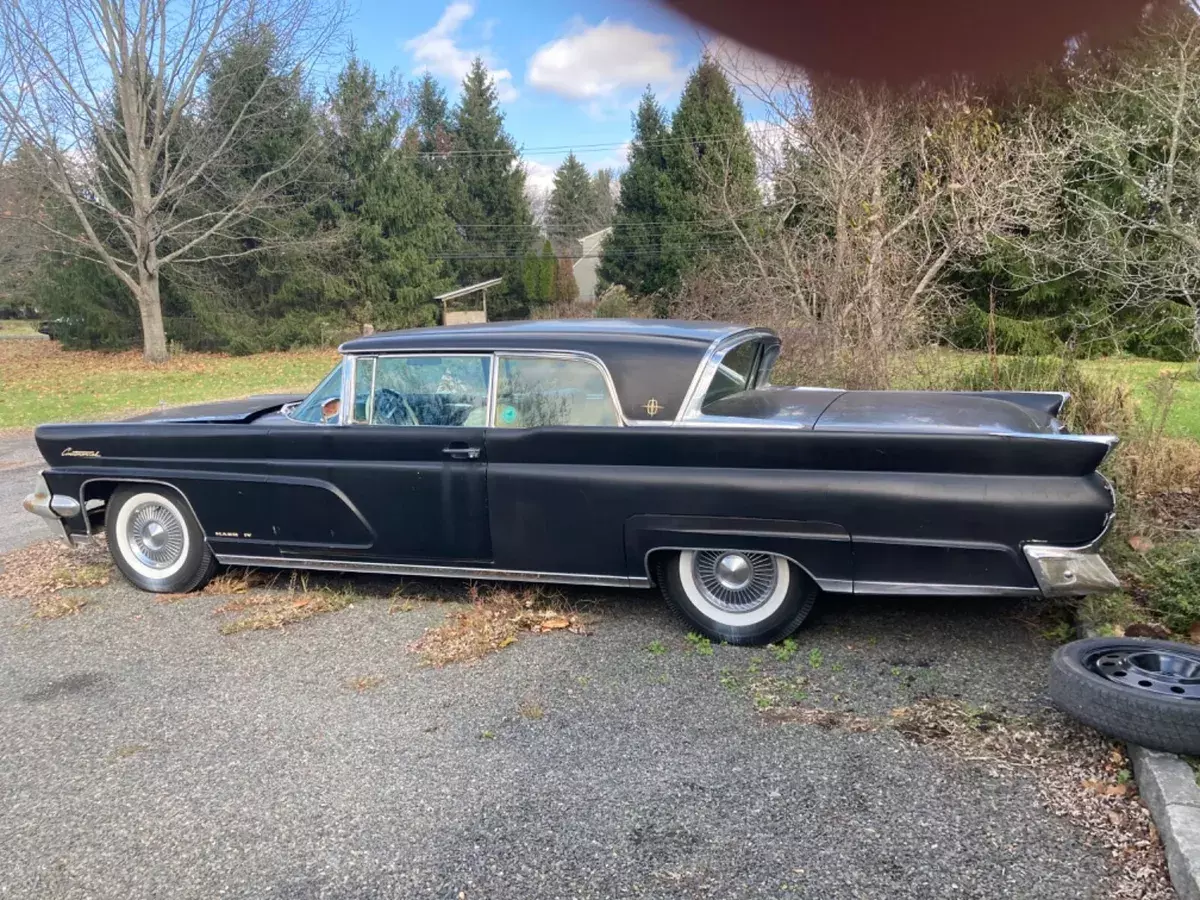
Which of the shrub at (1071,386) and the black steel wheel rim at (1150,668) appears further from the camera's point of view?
the shrub at (1071,386)

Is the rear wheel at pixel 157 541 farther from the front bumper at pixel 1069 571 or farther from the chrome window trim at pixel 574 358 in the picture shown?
the front bumper at pixel 1069 571

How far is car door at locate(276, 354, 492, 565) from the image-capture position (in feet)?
14.9

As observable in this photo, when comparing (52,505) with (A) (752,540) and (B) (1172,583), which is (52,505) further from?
(B) (1172,583)

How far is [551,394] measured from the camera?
179 inches

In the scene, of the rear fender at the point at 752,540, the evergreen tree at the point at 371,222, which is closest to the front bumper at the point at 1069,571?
the rear fender at the point at 752,540

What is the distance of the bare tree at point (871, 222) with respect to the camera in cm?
921

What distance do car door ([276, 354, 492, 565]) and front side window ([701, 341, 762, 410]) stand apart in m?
1.17

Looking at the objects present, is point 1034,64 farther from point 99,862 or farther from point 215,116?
point 215,116

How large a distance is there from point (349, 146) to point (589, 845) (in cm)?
3094

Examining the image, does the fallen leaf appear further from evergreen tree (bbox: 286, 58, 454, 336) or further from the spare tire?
evergreen tree (bbox: 286, 58, 454, 336)

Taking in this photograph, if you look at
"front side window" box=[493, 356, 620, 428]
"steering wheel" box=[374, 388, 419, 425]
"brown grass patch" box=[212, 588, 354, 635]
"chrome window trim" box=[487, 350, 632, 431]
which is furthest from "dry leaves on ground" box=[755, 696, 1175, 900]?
"brown grass patch" box=[212, 588, 354, 635]

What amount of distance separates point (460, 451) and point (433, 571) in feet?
2.22

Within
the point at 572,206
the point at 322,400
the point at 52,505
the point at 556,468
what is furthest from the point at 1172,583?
the point at 572,206

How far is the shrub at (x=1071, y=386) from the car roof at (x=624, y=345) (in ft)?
9.08
